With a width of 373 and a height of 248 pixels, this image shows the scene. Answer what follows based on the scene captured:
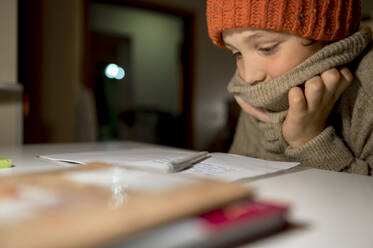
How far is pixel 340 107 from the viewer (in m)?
0.87

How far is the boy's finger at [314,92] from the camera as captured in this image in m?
0.78

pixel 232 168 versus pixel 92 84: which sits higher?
pixel 92 84

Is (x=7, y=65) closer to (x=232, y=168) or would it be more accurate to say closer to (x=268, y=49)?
(x=268, y=49)

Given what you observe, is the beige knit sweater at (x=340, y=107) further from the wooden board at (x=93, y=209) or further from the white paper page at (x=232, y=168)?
the wooden board at (x=93, y=209)

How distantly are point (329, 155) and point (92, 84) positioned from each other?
2384 millimetres

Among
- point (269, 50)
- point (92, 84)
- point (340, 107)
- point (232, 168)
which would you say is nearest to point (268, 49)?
point (269, 50)

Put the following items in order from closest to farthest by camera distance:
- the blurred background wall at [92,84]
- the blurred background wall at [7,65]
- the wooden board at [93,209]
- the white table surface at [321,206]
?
1. the wooden board at [93,209]
2. the white table surface at [321,206]
3. the blurred background wall at [7,65]
4. the blurred background wall at [92,84]

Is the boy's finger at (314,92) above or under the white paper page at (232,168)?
above

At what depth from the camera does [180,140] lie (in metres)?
3.21

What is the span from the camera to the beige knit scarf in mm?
793

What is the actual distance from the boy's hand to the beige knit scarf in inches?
0.8

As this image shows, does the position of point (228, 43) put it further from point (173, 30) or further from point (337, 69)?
Answer: point (173, 30)

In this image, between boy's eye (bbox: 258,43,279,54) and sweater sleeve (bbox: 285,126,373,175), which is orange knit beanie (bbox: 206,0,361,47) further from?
sweater sleeve (bbox: 285,126,373,175)


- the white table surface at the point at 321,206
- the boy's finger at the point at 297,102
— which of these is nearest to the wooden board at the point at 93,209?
the white table surface at the point at 321,206
